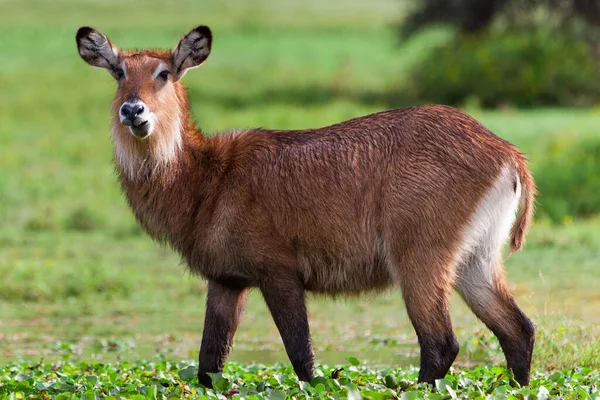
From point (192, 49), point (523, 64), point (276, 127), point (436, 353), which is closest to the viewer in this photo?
point (436, 353)

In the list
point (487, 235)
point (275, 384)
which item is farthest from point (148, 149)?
point (487, 235)

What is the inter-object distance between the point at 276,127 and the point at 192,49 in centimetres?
1124

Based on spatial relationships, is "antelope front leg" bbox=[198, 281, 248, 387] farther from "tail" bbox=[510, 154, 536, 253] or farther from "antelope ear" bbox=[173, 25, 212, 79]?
"tail" bbox=[510, 154, 536, 253]

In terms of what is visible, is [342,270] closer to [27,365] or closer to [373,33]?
[27,365]

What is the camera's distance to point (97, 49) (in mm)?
6516

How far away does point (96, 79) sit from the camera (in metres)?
24.6

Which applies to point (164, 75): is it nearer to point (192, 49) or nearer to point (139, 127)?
point (192, 49)

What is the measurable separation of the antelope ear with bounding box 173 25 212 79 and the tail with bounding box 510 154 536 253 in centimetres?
191

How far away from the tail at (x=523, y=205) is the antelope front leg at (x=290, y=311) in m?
1.27

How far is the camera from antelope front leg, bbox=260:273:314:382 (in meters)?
6.05

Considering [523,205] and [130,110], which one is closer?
[130,110]

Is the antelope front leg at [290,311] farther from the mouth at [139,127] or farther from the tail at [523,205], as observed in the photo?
the tail at [523,205]

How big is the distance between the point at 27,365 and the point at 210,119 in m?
12.7

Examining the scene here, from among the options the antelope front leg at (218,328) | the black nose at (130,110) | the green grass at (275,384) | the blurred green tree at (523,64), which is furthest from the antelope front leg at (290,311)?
the blurred green tree at (523,64)
